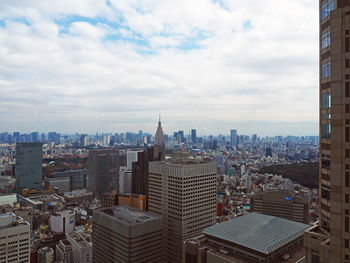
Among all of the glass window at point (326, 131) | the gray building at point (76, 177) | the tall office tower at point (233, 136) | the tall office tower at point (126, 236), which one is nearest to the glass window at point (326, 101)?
the glass window at point (326, 131)

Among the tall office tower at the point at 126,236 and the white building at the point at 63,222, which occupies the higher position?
the tall office tower at the point at 126,236

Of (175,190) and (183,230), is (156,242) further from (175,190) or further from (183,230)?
(175,190)

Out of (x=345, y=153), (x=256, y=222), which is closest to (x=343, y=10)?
(x=345, y=153)

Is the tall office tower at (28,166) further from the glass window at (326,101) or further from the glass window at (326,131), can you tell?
the glass window at (326,101)

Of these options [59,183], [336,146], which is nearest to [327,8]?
[336,146]

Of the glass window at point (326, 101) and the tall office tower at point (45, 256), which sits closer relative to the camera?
the glass window at point (326, 101)

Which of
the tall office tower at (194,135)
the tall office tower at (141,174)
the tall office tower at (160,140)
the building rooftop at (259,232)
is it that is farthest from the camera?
the tall office tower at (194,135)

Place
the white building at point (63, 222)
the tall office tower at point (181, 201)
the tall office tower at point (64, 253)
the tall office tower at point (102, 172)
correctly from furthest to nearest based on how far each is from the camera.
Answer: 1. the tall office tower at point (102, 172)
2. the white building at point (63, 222)
3. the tall office tower at point (64, 253)
4. the tall office tower at point (181, 201)
